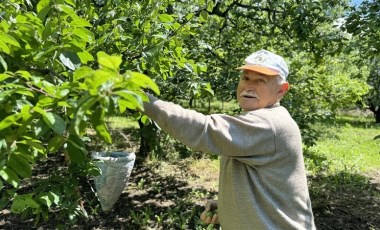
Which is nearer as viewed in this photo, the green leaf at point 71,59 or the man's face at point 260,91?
the green leaf at point 71,59

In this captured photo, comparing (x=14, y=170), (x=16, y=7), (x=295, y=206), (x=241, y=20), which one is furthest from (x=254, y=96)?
(x=241, y=20)

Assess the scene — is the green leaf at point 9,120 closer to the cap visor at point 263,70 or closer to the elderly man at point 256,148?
the elderly man at point 256,148

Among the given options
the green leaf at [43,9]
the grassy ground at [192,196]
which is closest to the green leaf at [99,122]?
the green leaf at [43,9]

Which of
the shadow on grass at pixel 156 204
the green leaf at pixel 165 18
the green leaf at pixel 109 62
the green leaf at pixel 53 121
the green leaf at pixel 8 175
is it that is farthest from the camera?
the shadow on grass at pixel 156 204

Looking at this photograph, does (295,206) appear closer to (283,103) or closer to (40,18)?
(40,18)

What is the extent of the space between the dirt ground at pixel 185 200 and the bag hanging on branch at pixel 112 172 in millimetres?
1848

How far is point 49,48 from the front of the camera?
1.51m

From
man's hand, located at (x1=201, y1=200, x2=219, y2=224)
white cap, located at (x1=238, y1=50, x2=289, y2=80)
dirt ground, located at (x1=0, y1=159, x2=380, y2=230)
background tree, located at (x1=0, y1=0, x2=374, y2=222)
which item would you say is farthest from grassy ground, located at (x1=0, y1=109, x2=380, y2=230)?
white cap, located at (x1=238, y1=50, x2=289, y2=80)

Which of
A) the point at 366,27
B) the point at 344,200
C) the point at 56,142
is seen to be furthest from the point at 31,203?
the point at 344,200

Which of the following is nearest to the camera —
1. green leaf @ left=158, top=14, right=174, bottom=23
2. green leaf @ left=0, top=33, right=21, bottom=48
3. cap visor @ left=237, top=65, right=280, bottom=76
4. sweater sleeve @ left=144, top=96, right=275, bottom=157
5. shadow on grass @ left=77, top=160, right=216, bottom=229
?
green leaf @ left=0, top=33, right=21, bottom=48

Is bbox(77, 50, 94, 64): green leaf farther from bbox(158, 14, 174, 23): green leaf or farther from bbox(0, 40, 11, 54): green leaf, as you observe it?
bbox(158, 14, 174, 23): green leaf

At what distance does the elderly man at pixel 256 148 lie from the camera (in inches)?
60.6

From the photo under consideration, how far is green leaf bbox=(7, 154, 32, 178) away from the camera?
1204mm

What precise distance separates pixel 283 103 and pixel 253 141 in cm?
363
